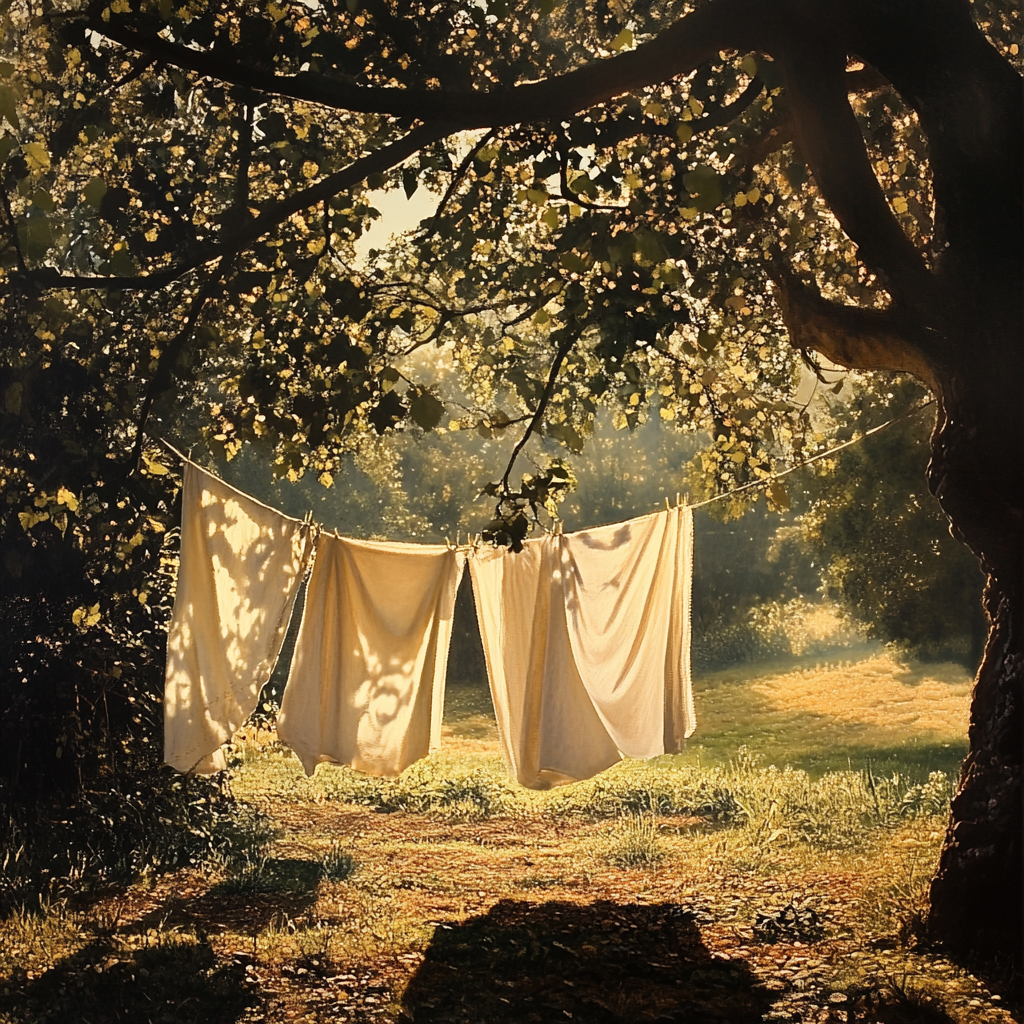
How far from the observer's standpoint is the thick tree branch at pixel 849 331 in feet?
14.2

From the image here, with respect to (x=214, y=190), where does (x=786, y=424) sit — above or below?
below

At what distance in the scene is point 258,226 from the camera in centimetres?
435

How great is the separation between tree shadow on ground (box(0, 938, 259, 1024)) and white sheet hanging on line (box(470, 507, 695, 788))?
5.25 feet

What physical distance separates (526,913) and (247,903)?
1501 mm

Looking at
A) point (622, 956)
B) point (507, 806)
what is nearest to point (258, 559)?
point (622, 956)

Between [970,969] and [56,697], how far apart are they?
490cm

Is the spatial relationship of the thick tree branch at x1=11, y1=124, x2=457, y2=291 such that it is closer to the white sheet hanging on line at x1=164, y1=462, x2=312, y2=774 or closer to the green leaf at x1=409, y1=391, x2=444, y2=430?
the white sheet hanging on line at x1=164, y1=462, x2=312, y2=774

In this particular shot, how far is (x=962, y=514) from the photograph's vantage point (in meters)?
4.25

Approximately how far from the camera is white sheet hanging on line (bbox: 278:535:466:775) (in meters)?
5.11

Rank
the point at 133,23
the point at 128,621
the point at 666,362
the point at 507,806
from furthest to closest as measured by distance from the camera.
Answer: the point at 507,806 < the point at 666,362 < the point at 128,621 < the point at 133,23

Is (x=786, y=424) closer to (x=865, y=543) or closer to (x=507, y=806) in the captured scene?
(x=507, y=806)

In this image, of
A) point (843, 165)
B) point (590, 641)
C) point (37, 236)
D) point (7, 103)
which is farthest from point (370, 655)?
point (843, 165)

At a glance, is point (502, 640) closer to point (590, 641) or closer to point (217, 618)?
point (590, 641)

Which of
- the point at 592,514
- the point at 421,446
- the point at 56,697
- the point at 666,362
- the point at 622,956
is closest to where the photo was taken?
the point at 622,956
